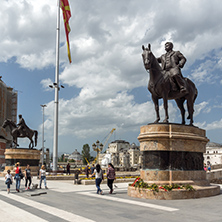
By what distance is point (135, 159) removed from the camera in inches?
5940

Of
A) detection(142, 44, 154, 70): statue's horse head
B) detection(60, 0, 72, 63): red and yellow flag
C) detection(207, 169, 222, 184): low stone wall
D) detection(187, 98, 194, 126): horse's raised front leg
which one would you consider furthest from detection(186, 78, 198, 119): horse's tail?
detection(60, 0, 72, 63): red and yellow flag

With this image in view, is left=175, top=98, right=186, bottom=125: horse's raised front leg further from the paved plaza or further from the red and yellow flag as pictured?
the red and yellow flag

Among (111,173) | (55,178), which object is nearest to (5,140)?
(55,178)

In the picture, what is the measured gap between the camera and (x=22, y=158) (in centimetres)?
3055

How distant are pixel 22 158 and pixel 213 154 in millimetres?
103182

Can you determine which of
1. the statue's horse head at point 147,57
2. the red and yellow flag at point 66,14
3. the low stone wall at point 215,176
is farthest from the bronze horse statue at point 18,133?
the statue's horse head at point 147,57

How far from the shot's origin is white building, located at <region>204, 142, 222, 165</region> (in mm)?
114944

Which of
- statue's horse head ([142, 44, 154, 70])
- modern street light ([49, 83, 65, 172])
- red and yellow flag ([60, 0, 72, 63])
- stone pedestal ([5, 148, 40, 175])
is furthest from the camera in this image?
red and yellow flag ([60, 0, 72, 63])

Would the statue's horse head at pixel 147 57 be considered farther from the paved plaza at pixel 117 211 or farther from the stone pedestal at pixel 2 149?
the stone pedestal at pixel 2 149

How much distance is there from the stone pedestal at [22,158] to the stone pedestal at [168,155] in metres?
20.6

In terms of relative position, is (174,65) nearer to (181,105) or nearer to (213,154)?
(181,105)

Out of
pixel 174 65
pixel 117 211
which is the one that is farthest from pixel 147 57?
pixel 117 211

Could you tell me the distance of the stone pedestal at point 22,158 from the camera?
30.3 meters

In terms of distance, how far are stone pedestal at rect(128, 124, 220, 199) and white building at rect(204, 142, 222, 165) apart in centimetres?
10666
